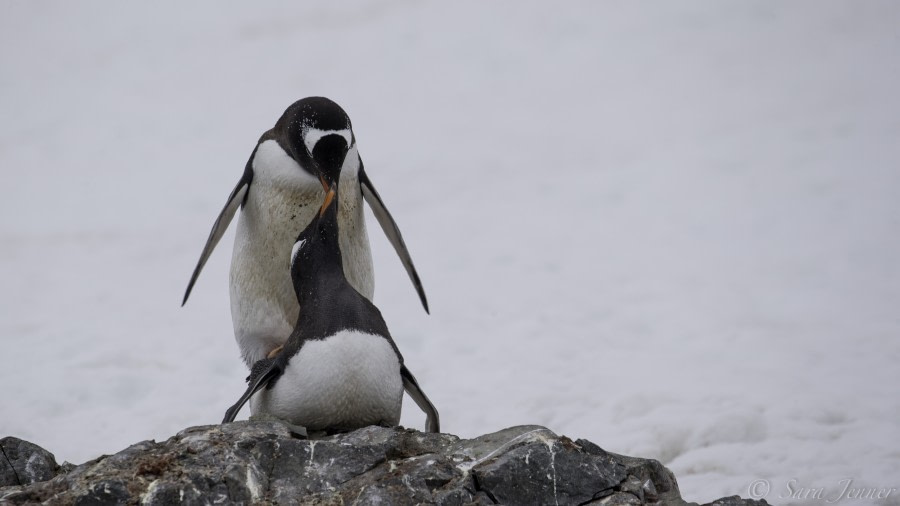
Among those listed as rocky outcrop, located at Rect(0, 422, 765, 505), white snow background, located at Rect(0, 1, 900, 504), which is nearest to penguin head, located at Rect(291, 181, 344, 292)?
rocky outcrop, located at Rect(0, 422, 765, 505)

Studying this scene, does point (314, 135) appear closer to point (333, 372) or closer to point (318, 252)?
point (318, 252)

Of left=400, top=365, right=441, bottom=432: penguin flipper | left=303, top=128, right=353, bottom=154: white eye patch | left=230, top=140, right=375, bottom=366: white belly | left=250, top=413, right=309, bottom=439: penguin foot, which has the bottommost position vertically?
left=250, top=413, right=309, bottom=439: penguin foot

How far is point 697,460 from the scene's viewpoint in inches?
179

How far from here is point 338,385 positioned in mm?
3283

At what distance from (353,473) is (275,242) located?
1702 millimetres

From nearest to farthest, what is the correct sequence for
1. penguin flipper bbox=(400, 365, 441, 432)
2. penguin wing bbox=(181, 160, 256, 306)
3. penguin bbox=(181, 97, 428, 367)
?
penguin flipper bbox=(400, 365, 441, 432), penguin bbox=(181, 97, 428, 367), penguin wing bbox=(181, 160, 256, 306)

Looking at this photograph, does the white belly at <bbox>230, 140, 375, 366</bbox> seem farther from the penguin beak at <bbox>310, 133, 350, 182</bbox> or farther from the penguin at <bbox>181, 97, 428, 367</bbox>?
the penguin beak at <bbox>310, 133, 350, 182</bbox>

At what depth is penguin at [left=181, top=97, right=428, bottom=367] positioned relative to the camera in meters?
4.20

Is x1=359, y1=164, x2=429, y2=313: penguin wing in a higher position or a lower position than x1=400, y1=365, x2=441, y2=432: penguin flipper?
higher

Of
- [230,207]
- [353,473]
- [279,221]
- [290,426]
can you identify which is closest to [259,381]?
[290,426]

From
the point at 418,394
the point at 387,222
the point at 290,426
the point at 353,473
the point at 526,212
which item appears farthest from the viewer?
the point at 526,212

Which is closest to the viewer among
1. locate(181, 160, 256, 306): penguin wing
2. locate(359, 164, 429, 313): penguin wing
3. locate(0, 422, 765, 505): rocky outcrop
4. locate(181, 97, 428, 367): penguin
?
locate(0, 422, 765, 505): rocky outcrop

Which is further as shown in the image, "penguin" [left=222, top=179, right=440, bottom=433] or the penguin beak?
the penguin beak

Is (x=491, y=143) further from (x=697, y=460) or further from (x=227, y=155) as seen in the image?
(x=697, y=460)
